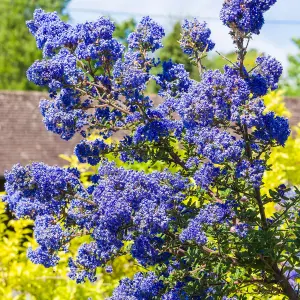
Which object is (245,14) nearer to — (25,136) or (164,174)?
(164,174)

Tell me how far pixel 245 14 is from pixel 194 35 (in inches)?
19.5

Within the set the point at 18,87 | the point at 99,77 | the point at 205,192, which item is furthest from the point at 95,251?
the point at 18,87

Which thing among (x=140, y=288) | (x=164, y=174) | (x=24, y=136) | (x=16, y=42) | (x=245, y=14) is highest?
(x=16, y=42)

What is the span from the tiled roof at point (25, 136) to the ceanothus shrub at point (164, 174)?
13.4 m

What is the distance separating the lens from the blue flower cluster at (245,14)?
2949mm

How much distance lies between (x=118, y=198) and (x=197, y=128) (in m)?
0.47

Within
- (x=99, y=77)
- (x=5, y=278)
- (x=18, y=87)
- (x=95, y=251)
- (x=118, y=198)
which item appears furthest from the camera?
(x=18, y=87)

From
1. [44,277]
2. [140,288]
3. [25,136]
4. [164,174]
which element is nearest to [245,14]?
[164,174]

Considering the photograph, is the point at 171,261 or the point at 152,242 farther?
the point at 171,261

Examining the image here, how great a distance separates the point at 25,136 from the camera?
1814 cm

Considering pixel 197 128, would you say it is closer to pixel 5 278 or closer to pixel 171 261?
pixel 171 261

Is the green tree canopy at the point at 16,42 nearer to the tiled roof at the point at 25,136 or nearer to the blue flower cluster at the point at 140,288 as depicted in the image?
the tiled roof at the point at 25,136

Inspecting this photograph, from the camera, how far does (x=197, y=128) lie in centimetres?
296

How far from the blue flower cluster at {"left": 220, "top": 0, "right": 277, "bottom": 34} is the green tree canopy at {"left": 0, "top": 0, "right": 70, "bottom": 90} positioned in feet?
108
